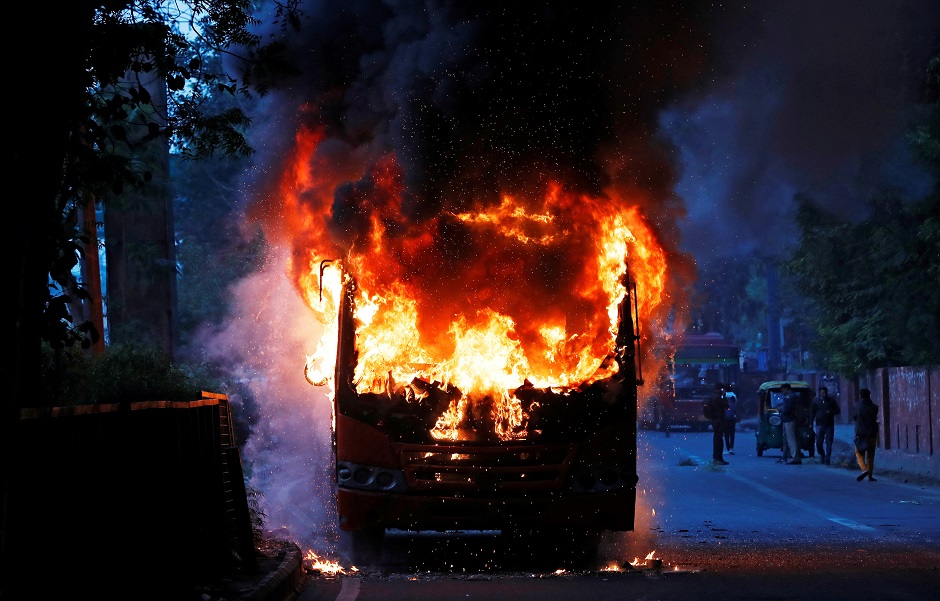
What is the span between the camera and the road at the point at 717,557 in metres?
8.89

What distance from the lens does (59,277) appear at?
32.9ft

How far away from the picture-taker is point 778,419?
29.5m

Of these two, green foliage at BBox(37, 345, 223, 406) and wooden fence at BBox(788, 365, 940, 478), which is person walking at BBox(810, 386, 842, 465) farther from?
green foliage at BBox(37, 345, 223, 406)

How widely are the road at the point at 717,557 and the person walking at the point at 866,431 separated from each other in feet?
8.35

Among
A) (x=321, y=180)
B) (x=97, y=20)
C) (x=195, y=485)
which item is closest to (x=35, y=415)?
(x=195, y=485)

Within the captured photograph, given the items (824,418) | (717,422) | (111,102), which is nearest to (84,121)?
(111,102)

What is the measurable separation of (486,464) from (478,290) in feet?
5.62

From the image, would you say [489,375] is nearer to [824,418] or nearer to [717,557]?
[717,557]

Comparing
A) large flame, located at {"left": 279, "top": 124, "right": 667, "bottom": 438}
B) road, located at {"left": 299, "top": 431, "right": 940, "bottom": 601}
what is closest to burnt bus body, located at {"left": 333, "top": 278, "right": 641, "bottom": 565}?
large flame, located at {"left": 279, "top": 124, "right": 667, "bottom": 438}

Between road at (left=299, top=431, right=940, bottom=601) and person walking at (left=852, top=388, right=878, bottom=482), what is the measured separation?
8.35 feet

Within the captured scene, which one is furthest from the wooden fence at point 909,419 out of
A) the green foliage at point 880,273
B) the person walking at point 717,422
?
the person walking at point 717,422

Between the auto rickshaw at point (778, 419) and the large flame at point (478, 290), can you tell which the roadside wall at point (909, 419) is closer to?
the auto rickshaw at point (778, 419)

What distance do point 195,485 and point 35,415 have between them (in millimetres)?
2844

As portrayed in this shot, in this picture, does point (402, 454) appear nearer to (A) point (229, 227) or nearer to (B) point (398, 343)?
(B) point (398, 343)
